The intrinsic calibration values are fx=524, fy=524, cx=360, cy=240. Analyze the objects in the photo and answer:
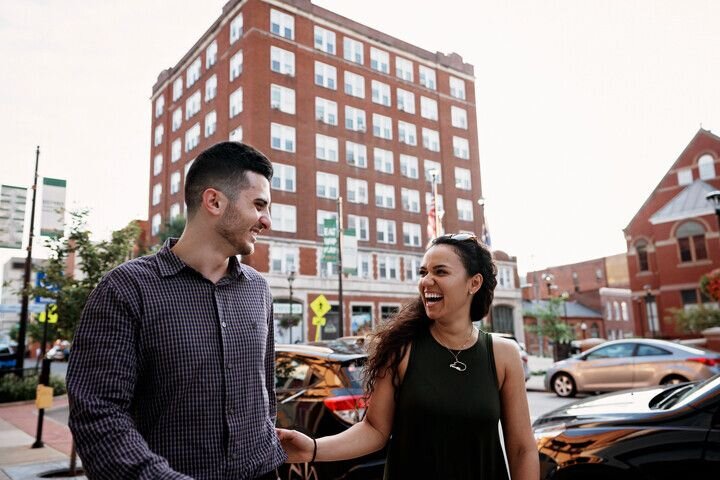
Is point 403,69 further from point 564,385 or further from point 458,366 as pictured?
point 458,366

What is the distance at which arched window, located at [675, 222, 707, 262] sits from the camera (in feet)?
123

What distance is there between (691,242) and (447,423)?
139 feet

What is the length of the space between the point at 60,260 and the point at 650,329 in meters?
40.6

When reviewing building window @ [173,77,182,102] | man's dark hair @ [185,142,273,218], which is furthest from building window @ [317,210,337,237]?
man's dark hair @ [185,142,273,218]

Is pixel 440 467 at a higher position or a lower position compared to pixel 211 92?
lower

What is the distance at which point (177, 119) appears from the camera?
4825 centimetres

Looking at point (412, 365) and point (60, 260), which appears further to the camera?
point (60, 260)

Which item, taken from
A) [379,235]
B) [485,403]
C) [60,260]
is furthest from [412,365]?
[379,235]

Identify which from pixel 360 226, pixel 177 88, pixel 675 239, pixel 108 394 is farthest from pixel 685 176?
pixel 108 394

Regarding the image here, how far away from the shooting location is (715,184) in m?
39.7

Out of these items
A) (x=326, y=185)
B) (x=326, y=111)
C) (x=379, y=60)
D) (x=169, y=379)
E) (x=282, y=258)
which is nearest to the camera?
(x=169, y=379)

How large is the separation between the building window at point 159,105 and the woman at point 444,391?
5389cm

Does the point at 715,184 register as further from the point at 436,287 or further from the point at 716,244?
the point at 436,287

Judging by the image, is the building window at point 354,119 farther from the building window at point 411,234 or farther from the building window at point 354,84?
the building window at point 411,234
